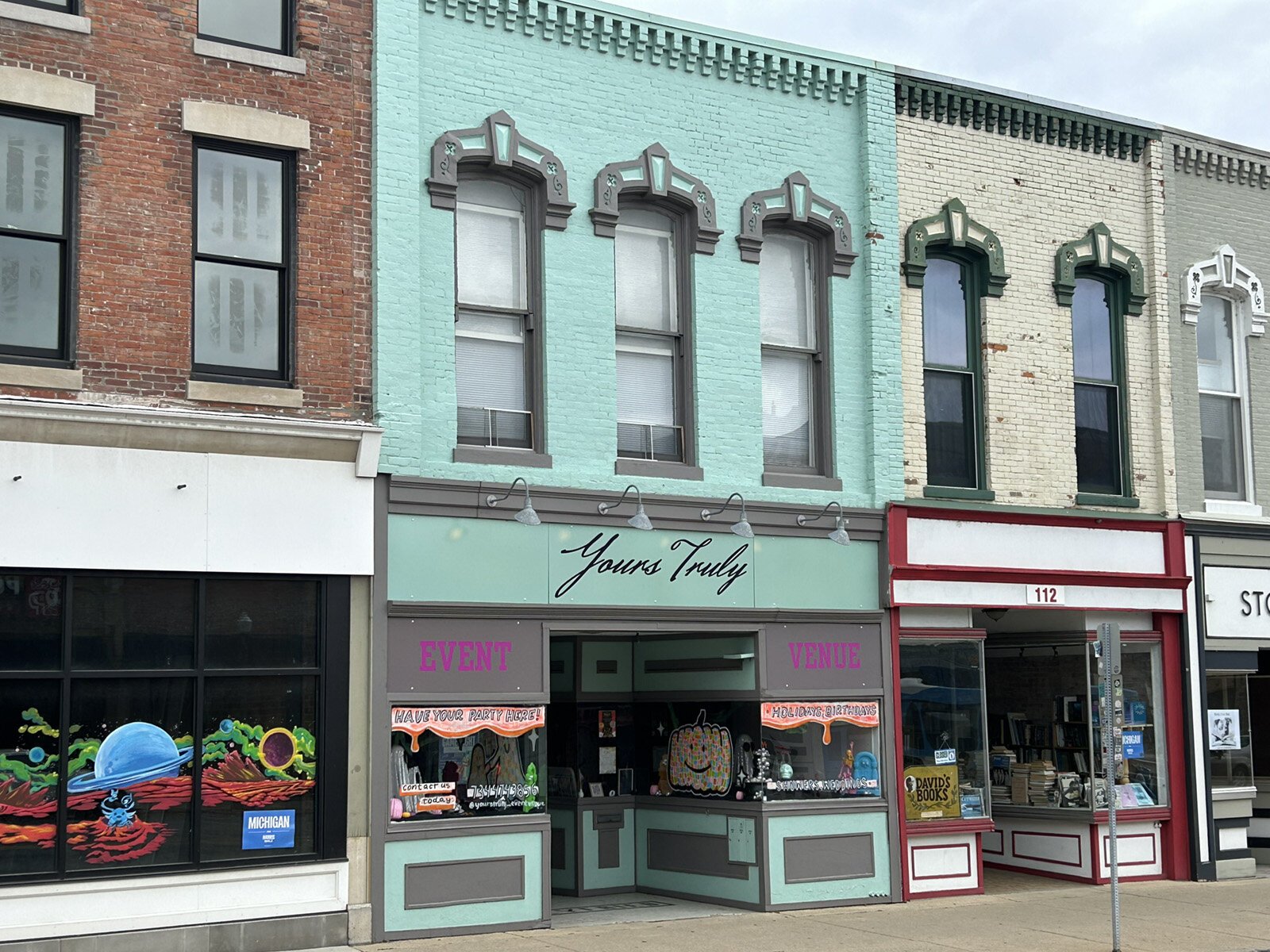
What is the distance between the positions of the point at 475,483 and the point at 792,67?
6217 mm

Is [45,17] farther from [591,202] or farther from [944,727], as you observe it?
[944,727]

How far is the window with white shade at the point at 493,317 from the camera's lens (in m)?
15.0

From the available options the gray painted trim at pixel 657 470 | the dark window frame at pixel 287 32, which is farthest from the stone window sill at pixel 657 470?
the dark window frame at pixel 287 32

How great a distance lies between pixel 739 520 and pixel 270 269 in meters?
5.39

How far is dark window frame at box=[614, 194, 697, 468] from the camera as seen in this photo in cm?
1611

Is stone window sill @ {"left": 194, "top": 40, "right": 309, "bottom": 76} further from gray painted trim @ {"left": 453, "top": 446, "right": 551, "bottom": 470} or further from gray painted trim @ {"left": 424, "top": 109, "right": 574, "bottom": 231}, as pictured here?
gray painted trim @ {"left": 453, "top": 446, "right": 551, "bottom": 470}

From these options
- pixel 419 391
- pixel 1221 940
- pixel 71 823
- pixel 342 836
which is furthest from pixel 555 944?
pixel 1221 940

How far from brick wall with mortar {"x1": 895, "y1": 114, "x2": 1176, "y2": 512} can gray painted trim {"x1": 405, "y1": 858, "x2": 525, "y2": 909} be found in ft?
20.4

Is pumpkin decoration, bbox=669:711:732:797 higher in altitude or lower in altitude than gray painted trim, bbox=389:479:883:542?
lower

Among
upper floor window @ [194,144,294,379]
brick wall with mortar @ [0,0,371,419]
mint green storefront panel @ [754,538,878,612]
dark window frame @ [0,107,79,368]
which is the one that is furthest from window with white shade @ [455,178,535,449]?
dark window frame @ [0,107,79,368]

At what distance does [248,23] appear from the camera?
46.0ft

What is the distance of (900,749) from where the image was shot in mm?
16875

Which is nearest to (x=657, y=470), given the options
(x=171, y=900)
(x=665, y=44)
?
(x=665, y=44)

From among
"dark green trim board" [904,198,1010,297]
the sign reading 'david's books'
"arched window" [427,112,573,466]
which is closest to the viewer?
the sign reading 'david's books'
